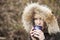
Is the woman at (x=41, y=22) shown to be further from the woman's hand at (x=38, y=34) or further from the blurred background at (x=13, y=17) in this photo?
the blurred background at (x=13, y=17)

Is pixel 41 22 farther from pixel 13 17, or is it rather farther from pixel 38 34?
pixel 13 17

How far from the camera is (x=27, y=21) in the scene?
1386 mm

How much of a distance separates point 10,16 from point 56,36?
381mm

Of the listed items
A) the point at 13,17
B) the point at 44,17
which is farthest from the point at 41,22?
the point at 13,17

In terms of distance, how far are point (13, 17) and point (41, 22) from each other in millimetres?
249

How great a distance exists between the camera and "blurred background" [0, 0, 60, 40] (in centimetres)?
153

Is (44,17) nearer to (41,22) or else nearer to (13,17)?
(41,22)

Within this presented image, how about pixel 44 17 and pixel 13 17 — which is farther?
pixel 13 17

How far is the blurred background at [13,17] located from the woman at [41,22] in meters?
0.14

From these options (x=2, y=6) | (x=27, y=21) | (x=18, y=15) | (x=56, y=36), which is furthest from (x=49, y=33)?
(x=2, y=6)

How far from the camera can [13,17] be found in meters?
1.55

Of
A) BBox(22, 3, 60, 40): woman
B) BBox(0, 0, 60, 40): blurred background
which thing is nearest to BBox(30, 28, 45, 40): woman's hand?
BBox(22, 3, 60, 40): woman

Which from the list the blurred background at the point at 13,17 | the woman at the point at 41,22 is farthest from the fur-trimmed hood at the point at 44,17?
the blurred background at the point at 13,17

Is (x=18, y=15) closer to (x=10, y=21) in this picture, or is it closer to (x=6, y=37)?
(x=10, y=21)
